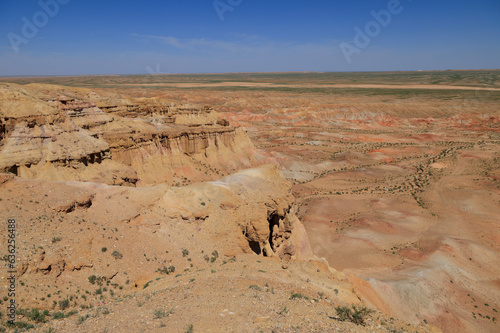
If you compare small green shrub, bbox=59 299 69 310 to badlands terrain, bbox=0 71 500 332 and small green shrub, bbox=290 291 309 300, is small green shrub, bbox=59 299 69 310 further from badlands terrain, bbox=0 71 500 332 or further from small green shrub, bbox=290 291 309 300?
small green shrub, bbox=290 291 309 300

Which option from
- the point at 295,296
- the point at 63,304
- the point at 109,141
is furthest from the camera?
the point at 109,141

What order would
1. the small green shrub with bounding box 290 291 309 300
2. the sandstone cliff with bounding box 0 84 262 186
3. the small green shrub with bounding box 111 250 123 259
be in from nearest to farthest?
the small green shrub with bounding box 290 291 309 300 < the small green shrub with bounding box 111 250 123 259 < the sandstone cliff with bounding box 0 84 262 186

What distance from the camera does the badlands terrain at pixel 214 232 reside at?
9828mm

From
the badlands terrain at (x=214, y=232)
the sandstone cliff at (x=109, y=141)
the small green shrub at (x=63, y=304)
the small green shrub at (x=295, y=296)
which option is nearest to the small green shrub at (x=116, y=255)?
the badlands terrain at (x=214, y=232)

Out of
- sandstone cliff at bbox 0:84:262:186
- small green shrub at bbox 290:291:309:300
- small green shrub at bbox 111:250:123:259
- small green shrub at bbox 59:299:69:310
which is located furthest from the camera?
sandstone cliff at bbox 0:84:262:186

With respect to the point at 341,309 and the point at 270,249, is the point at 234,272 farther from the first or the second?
the point at 270,249

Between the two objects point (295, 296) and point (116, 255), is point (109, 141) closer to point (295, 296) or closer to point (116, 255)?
point (116, 255)

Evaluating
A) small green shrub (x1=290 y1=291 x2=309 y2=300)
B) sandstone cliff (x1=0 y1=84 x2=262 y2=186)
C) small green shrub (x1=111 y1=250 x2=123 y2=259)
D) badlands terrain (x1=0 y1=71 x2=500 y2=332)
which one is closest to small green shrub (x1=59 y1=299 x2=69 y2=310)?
badlands terrain (x1=0 y1=71 x2=500 y2=332)

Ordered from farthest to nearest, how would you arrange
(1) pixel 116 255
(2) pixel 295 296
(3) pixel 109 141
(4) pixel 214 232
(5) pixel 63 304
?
(3) pixel 109 141
(4) pixel 214 232
(1) pixel 116 255
(2) pixel 295 296
(5) pixel 63 304

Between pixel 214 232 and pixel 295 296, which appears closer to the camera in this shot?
pixel 295 296

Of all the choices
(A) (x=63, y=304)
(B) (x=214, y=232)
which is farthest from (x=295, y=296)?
(A) (x=63, y=304)

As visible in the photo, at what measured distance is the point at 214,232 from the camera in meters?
16.2

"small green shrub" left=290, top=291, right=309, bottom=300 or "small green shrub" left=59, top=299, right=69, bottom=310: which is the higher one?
"small green shrub" left=59, top=299, right=69, bottom=310

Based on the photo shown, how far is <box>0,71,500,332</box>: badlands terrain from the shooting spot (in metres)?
9.83
